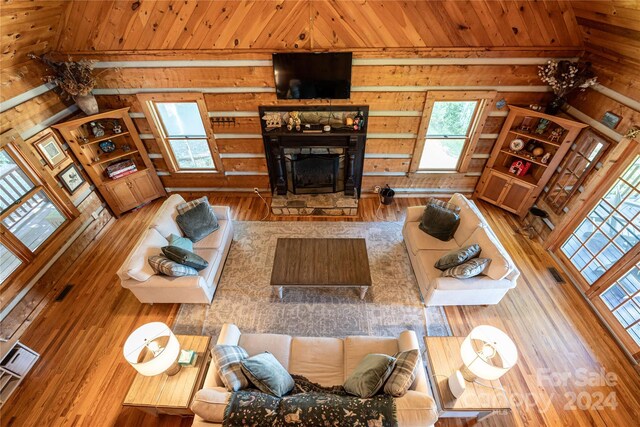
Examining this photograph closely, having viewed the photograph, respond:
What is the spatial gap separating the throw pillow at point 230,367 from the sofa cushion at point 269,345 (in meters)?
0.37

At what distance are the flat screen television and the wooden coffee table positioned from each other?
2.23 metres

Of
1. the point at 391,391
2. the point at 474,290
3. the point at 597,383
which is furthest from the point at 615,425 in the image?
the point at 391,391

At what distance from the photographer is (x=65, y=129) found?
419 centimetres

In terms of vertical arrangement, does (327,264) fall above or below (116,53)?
below

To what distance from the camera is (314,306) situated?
368cm

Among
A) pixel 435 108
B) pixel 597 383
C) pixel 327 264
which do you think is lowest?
pixel 597 383

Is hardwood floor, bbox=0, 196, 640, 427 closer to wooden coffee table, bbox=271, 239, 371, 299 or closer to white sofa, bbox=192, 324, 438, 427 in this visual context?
white sofa, bbox=192, 324, 438, 427

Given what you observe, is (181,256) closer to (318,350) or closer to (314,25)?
(318,350)

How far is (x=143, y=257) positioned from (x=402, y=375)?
2.99 metres

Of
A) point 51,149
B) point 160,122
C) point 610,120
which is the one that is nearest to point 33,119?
point 51,149

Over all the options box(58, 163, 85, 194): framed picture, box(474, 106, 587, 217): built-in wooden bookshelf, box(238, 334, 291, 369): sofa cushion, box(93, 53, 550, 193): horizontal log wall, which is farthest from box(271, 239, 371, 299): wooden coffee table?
box(58, 163, 85, 194): framed picture

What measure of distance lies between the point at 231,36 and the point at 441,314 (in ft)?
15.4

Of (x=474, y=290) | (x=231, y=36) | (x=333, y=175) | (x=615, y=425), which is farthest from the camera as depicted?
(x=333, y=175)

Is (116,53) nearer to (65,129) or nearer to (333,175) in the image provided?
(65,129)
